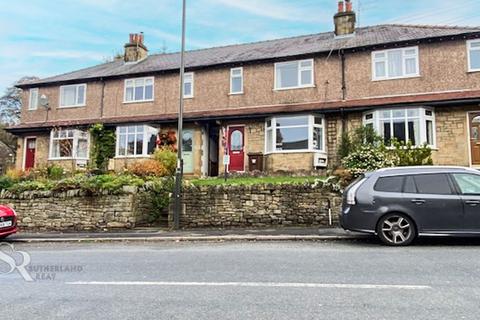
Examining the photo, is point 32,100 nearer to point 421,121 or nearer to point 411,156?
point 411,156

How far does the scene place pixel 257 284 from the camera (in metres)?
5.30

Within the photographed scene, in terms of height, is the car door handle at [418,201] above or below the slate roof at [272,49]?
below

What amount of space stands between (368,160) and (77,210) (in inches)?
430

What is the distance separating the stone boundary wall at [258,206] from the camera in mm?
11922

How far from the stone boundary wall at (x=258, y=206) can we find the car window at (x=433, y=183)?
3777mm

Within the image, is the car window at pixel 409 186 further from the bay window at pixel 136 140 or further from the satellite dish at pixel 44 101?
the satellite dish at pixel 44 101

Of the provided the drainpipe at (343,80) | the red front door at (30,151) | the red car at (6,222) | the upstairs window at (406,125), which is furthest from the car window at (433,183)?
the red front door at (30,151)

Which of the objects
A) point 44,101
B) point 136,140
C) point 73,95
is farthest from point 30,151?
point 136,140

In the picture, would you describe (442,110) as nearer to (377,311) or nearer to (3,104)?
(377,311)

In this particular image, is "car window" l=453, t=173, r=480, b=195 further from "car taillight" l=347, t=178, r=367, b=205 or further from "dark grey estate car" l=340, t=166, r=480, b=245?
"car taillight" l=347, t=178, r=367, b=205

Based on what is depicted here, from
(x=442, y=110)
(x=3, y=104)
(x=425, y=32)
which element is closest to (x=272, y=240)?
(x=442, y=110)

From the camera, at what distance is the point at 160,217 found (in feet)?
46.8

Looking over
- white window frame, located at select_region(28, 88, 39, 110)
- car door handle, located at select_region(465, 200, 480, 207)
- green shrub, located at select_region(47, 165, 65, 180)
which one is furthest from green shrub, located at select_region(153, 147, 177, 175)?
car door handle, located at select_region(465, 200, 480, 207)

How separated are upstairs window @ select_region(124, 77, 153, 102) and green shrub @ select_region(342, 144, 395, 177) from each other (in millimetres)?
11977
